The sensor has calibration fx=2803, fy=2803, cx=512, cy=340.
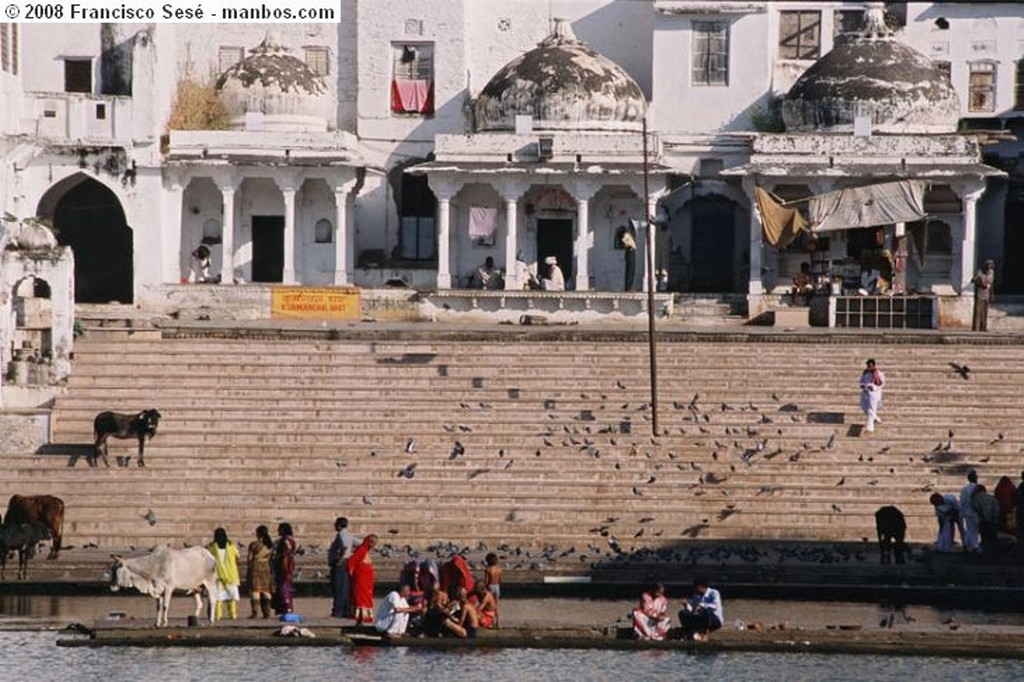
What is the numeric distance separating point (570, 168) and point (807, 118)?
4754 millimetres

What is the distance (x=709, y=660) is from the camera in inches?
1189

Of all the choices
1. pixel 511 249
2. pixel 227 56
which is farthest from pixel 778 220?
pixel 227 56

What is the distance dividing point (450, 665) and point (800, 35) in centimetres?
2963

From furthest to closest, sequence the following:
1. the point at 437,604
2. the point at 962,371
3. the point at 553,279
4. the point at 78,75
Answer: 1. the point at 78,75
2. the point at 553,279
3. the point at 962,371
4. the point at 437,604

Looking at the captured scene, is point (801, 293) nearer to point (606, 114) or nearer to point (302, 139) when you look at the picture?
point (606, 114)

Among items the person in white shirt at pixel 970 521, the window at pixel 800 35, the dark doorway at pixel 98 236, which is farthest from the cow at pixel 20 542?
the window at pixel 800 35

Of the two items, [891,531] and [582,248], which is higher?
[582,248]

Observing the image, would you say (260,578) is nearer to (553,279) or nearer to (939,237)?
(553,279)

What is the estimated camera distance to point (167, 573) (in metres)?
31.5

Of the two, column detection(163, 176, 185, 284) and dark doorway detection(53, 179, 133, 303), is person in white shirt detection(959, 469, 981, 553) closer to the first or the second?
column detection(163, 176, 185, 284)

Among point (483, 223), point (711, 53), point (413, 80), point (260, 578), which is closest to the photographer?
point (260, 578)

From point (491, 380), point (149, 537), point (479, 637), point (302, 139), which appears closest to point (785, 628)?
point (479, 637)

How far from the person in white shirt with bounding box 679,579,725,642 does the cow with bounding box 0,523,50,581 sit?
30.8 feet

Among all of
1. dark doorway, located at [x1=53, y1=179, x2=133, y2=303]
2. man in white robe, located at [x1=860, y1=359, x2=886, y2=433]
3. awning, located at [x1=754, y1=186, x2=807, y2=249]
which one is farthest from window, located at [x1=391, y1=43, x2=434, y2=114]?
man in white robe, located at [x1=860, y1=359, x2=886, y2=433]
